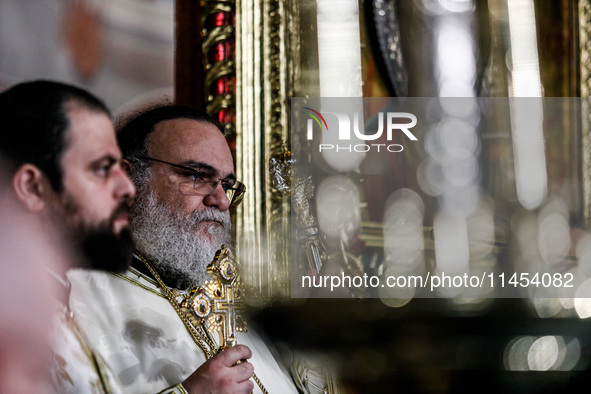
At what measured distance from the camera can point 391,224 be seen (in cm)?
230

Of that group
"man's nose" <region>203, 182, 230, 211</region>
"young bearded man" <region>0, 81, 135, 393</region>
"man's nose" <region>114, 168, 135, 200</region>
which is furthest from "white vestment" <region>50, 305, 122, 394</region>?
"man's nose" <region>203, 182, 230, 211</region>

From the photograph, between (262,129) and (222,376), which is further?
(262,129)

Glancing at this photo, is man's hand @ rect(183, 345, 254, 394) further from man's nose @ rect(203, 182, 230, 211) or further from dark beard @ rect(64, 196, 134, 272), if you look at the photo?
man's nose @ rect(203, 182, 230, 211)

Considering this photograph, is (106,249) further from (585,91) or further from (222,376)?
(585,91)

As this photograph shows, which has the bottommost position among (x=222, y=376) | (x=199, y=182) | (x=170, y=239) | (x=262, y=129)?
(x=222, y=376)

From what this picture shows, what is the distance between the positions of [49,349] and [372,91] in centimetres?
151

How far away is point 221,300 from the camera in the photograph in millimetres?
1343

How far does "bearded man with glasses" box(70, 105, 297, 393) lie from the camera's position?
136 cm

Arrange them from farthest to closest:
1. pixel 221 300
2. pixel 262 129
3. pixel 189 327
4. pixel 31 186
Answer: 1. pixel 262 129
2. pixel 189 327
3. pixel 221 300
4. pixel 31 186

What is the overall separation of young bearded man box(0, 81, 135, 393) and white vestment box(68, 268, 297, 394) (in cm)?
11

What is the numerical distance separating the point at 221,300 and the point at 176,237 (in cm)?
22

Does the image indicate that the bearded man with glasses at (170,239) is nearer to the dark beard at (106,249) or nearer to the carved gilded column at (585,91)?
the dark beard at (106,249)

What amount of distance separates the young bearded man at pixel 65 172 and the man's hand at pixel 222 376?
183mm

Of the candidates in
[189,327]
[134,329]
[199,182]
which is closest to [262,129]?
[199,182]
